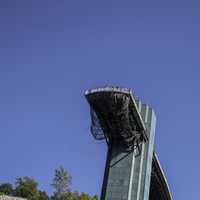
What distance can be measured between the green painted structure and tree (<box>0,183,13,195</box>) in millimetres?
90713

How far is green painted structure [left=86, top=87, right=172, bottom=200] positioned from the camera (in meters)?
59.6

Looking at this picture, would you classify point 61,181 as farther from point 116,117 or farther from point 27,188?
point 116,117

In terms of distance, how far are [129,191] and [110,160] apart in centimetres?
560

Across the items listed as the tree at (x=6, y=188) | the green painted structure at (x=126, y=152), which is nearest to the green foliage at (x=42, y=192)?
the tree at (x=6, y=188)

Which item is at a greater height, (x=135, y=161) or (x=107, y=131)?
(x=107, y=131)

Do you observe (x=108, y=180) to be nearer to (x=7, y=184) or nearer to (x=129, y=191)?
(x=129, y=191)

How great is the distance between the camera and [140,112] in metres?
64.3

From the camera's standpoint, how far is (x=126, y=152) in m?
62.8

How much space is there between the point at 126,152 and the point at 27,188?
85.4 m

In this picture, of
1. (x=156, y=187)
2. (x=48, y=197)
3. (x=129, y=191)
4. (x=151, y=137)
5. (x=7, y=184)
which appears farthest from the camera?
(x=7, y=184)

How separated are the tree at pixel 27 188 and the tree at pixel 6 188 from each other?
306 cm

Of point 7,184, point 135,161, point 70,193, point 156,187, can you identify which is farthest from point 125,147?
point 7,184

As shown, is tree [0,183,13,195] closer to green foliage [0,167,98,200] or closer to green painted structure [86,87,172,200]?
green foliage [0,167,98,200]

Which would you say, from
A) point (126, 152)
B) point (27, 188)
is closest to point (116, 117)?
point (126, 152)
